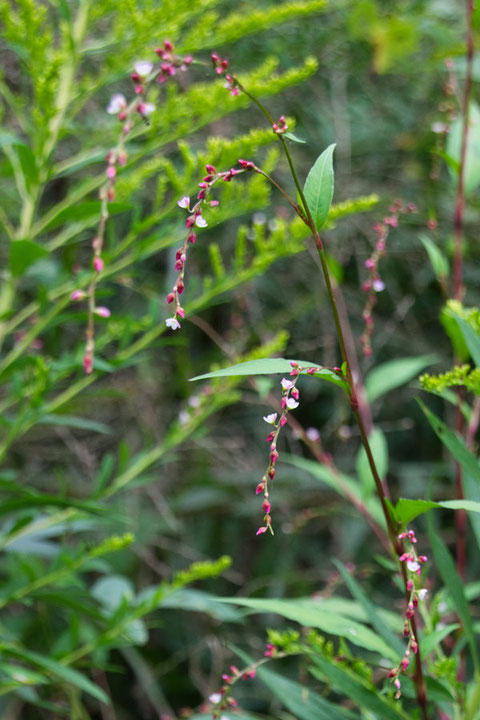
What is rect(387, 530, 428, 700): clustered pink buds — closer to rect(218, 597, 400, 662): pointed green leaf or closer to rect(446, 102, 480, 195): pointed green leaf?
rect(218, 597, 400, 662): pointed green leaf

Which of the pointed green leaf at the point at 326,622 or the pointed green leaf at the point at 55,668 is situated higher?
the pointed green leaf at the point at 326,622

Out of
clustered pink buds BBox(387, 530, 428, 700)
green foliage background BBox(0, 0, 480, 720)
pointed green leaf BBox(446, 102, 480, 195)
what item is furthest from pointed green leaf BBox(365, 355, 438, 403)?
clustered pink buds BBox(387, 530, 428, 700)

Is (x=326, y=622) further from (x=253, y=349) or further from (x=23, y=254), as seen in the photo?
(x=253, y=349)

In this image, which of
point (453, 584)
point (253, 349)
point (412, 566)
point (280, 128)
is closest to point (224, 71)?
point (280, 128)

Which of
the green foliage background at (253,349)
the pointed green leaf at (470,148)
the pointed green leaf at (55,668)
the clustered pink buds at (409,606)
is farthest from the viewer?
the green foliage background at (253,349)

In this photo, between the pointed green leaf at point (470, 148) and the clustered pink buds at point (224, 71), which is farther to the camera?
the pointed green leaf at point (470, 148)

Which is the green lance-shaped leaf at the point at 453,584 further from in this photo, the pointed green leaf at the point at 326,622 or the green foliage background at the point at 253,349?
the green foliage background at the point at 253,349

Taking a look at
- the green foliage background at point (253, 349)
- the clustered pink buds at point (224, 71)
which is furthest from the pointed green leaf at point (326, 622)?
the green foliage background at point (253, 349)

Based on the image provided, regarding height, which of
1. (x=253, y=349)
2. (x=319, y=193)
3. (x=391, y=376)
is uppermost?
(x=319, y=193)

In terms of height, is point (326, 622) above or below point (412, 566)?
below

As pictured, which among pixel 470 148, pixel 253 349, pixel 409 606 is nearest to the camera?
pixel 409 606

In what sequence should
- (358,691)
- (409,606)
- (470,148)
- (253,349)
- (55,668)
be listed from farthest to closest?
(253,349), (470,148), (55,668), (358,691), (409,606)

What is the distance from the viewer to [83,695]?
1.41 meters

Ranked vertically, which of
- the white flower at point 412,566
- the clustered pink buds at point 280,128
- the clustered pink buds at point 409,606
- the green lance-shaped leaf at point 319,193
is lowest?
the clustered pink buds at point 409,606
